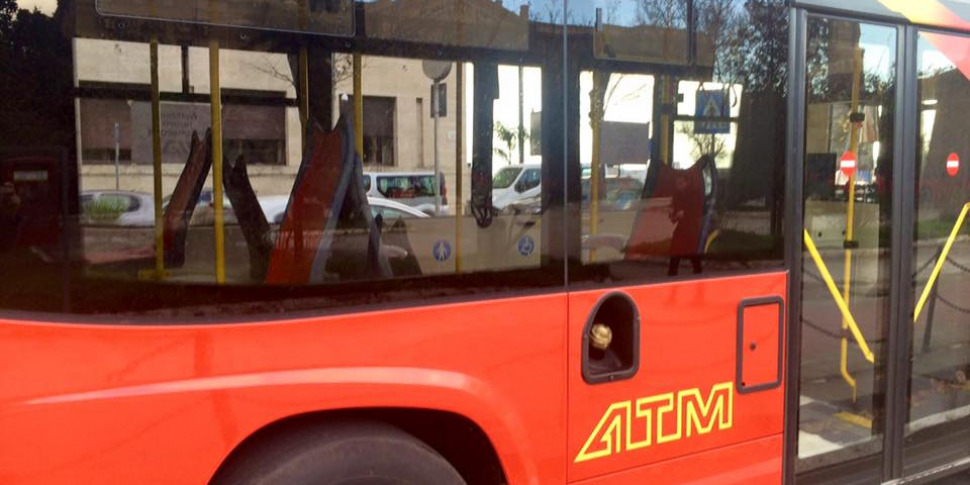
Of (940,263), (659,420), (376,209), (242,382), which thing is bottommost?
(659,420)

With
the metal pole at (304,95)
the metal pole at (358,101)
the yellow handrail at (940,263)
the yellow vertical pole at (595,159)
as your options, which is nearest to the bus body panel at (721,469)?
the yellow vertical pole at (595,159)

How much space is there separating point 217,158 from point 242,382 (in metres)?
0.64

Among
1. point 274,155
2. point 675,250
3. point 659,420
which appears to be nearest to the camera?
point 274,155

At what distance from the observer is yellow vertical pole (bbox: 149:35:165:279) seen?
7.10 feet

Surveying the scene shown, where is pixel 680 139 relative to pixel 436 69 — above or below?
below

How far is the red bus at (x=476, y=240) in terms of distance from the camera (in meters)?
2.05

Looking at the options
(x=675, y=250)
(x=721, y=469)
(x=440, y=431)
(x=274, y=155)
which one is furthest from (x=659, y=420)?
(x=274, y=155)

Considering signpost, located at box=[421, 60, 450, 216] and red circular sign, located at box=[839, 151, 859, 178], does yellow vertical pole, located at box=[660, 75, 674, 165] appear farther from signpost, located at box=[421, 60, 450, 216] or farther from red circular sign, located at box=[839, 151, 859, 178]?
red circular sign, located at box=[839, 151, 859, 178]

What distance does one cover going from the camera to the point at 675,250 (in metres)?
3.02

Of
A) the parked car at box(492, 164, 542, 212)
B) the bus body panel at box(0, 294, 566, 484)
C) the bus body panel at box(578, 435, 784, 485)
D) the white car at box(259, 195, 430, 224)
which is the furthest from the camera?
the bus body panel at box(578, 435, 784, 485)

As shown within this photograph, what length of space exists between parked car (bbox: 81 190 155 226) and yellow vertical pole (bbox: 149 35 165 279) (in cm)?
2

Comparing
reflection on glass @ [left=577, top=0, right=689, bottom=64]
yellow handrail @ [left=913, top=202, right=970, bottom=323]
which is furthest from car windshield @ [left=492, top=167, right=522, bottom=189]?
yellow handrail @ [left=913, top=202, right=970, bottom=323]

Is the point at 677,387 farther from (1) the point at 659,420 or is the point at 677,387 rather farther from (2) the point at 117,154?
(2) the point at 117,154

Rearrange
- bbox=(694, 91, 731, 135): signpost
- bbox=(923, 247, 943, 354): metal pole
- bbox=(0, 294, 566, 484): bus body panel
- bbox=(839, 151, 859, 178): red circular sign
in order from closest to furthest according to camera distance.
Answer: bbox=(0, 294, 566, 484): bus body panel, bbox=(694, 91, 731, 135): signpost, bbox=(839, 151, 859, 178): red circular sign, bbox=(923, 247, 943, 354): metal pole
